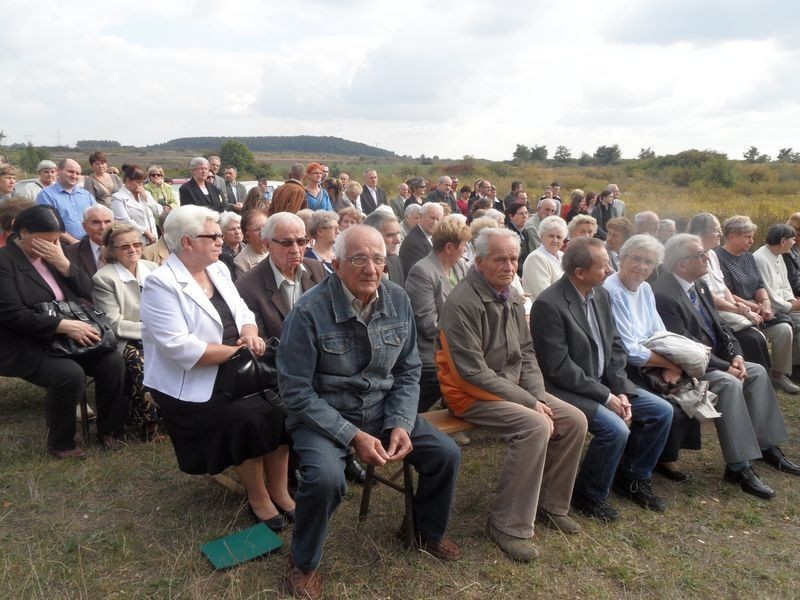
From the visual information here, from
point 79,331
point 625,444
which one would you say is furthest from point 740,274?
→ point 79,331

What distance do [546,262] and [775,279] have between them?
264cm

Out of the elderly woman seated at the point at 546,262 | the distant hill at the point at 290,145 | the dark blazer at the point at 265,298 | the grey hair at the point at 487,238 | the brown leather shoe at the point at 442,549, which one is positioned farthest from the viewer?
the distant hill at the point at 290,145

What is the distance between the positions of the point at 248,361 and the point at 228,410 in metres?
0.27

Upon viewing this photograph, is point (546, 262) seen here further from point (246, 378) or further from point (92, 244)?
point (92, 244)

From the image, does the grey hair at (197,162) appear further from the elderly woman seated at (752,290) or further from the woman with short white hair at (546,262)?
the elderly woman seated at (752,290)

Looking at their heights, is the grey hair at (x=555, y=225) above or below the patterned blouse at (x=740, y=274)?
above

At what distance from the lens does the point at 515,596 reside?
2.75 meters

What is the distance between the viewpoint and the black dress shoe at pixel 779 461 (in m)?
4.16

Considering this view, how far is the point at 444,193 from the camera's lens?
1200 cm

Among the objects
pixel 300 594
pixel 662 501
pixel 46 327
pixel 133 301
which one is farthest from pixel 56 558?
pixel 662 501

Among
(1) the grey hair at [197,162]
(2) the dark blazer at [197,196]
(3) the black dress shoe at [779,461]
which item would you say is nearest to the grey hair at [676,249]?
(3) the black dress shoe at [779,461]

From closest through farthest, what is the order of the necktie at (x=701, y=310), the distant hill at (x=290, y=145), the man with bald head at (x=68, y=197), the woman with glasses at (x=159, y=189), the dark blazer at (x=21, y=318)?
1. the dark blazer at (x=21, y=318)
2. the necktie at (x=701, y=310)
3. the man with bald head at (x=68, y=197)
4. the woman with glasses at (x=159, y=189)
5. the distant hill at (x=290, y=145)

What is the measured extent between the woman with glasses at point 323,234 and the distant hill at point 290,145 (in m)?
79.3

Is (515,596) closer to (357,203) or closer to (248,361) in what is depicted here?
(248,361)
